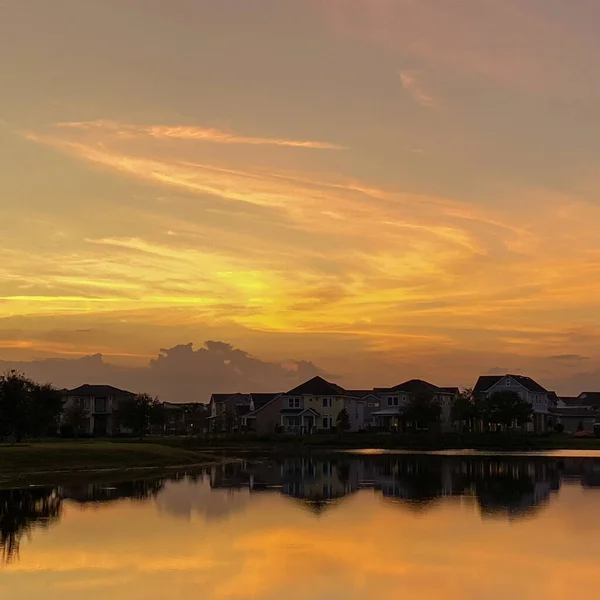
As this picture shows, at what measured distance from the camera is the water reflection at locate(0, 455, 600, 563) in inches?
1441

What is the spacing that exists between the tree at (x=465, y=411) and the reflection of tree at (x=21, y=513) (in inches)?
3177

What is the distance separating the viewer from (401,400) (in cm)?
14062

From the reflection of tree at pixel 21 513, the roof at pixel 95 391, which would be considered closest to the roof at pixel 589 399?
the roof at pixel 95 391

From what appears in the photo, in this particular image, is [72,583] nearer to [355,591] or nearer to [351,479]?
[355,591]

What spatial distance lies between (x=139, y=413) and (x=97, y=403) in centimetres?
2921

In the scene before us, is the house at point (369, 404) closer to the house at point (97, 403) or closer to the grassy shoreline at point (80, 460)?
the house at point (97, 403)

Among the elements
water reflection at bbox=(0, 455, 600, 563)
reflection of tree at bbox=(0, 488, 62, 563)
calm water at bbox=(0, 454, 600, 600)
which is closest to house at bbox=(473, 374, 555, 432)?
water reflection at bbox=(0, 455, 600, 563)

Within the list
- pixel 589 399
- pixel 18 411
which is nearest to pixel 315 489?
pixel 18 411

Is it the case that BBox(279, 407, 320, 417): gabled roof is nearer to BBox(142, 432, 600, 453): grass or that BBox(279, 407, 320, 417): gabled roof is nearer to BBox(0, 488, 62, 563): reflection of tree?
BBox(142, 432, 600, 453): grass

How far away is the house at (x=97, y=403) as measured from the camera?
13584cm

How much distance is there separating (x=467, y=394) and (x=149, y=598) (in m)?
112

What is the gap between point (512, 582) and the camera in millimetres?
22344

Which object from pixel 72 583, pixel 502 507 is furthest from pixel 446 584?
pixel 502 507

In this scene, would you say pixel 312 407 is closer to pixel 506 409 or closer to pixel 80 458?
pixel 506 409
